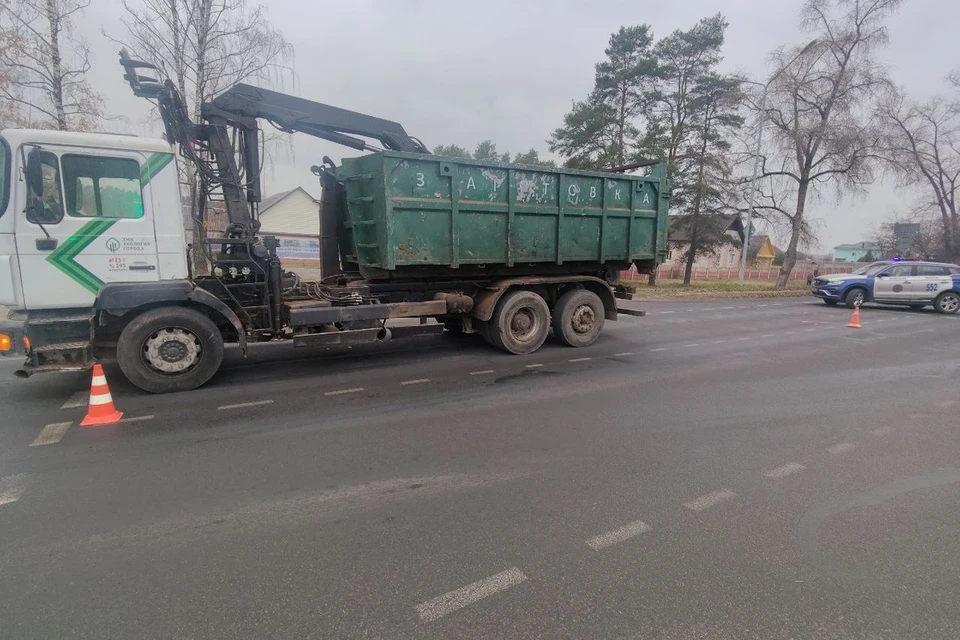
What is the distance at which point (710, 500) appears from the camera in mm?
3590

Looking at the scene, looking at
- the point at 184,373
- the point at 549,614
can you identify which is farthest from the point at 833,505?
the point at 184,373

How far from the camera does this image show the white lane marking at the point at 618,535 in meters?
3.03

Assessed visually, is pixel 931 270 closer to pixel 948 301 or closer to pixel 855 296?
pixel 948 301

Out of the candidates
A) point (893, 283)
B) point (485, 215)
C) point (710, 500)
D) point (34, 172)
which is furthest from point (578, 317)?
point (893, 283)

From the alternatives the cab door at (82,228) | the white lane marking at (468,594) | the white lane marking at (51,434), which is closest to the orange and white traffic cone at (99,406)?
the white lane marking at (51,434)

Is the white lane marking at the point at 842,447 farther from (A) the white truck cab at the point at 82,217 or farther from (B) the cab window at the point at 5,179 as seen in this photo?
(B) the cab window at the point at 5,179

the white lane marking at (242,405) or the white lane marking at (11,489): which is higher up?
the white lane marking at (242,405)

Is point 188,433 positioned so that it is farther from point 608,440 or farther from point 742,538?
point 742,538

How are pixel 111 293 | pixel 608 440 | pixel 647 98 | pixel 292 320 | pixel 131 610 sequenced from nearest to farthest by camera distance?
pixel 131 610 < pixel 608 440 < pixel 111 293 < pixel 292 320 < pixel 647 98

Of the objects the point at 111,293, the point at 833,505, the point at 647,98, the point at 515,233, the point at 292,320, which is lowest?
the point at 833,505

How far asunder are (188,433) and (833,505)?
5273 mm

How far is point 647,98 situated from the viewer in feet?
84.6

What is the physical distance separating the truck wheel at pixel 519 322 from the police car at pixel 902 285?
13.5m

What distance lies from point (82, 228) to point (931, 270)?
22.2 m
